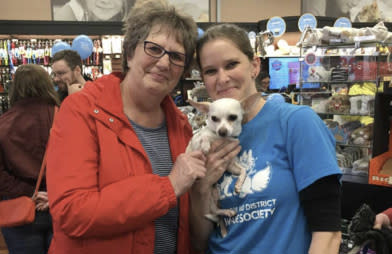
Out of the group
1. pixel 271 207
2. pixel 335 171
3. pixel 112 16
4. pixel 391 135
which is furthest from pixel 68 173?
pixel 112 16

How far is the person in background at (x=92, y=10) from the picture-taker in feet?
33.4

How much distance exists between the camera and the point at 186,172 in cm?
133

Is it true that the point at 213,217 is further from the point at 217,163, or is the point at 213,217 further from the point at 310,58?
the point at 310,58

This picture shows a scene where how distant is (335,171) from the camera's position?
1.11 m

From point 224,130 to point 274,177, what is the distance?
398 mm

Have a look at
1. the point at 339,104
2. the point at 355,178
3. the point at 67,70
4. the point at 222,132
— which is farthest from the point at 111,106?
the point at 339,104

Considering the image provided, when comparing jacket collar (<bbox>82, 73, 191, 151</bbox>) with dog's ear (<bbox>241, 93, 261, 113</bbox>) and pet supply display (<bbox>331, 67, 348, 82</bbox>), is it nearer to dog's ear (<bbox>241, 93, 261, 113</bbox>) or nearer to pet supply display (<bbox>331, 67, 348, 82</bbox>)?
dog's ear (<bbox>241, 93, 261, 113</bbox>)

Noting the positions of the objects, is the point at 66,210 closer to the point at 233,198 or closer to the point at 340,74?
the point at 233,198

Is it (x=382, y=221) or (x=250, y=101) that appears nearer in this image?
(x=250, y=101)

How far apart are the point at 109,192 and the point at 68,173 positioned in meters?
0.17

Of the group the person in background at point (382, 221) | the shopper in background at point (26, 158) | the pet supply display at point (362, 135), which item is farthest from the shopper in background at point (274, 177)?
the pet supply display at point (362, 135)

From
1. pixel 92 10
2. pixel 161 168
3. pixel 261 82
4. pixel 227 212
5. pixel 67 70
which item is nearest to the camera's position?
pixel 227 212

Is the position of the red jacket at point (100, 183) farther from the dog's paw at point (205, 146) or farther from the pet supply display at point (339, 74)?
the pet supply display at point (339, 74)

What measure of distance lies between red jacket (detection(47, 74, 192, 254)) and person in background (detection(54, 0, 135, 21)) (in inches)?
386
